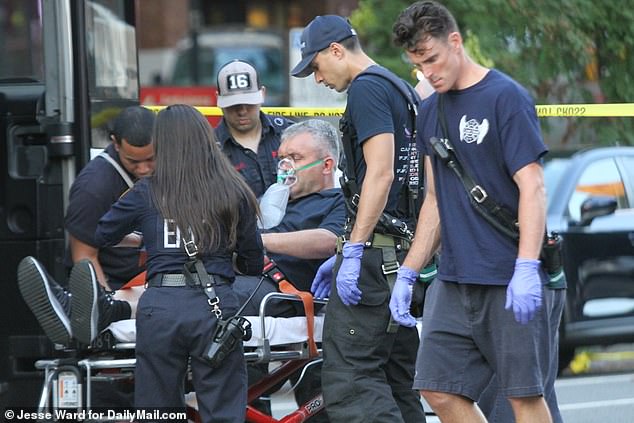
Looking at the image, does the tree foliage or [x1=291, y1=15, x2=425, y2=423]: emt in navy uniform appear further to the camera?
the tree foliage

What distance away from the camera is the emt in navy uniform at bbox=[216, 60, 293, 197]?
753 cm

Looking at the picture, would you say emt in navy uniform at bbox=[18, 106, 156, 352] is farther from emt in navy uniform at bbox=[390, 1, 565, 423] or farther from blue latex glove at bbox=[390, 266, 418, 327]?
emt in navy uniform at bbox=[390, 1, 565, 423]

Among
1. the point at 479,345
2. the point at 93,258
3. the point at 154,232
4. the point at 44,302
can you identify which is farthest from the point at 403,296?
the point at 93,258

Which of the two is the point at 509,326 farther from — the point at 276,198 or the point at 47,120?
the point at 47,120

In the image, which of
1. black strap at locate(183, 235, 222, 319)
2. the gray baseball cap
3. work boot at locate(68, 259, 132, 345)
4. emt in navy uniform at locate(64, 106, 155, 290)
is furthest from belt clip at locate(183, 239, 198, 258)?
the gray baseball cap

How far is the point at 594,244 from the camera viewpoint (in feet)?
33.9

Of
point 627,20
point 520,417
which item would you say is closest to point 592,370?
point 627,20

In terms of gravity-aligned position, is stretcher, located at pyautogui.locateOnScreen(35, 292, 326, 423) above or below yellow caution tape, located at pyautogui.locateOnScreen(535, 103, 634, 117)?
below

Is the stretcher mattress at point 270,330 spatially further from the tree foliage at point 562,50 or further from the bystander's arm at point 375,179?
the tree foliage at point 562,50

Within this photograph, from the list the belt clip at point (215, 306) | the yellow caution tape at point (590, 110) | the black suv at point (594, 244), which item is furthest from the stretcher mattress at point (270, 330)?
the black suv at point (594, 244)

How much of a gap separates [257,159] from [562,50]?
4644 millimetres

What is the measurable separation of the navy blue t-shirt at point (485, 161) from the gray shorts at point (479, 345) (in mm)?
106

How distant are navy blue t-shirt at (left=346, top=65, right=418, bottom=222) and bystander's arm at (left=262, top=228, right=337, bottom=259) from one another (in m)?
0.59

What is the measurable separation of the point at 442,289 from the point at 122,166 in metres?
1.91
